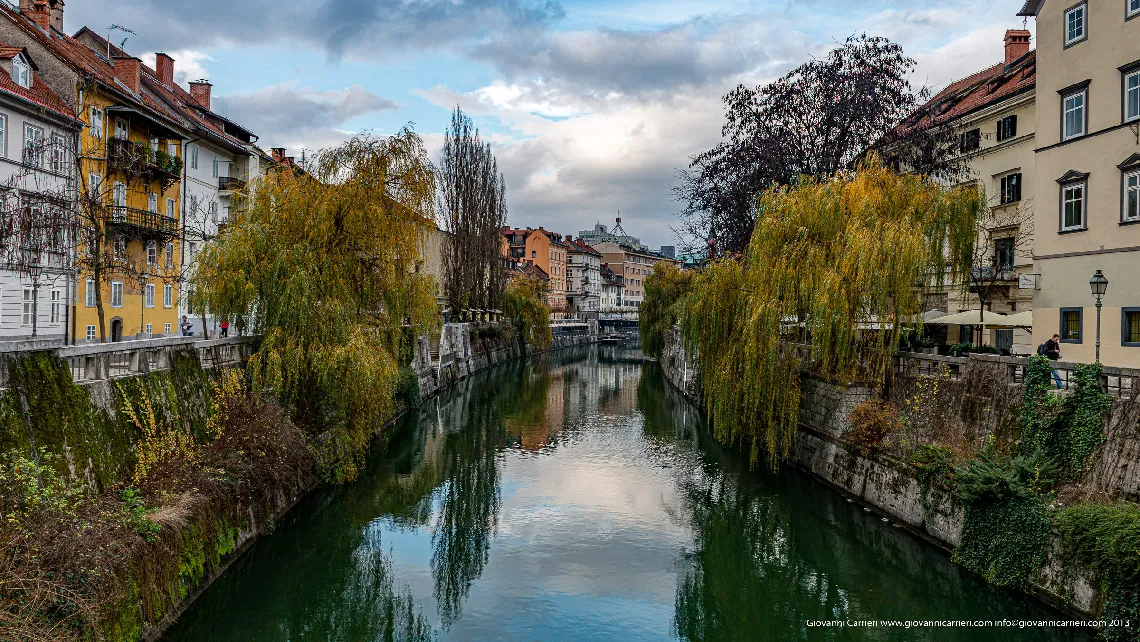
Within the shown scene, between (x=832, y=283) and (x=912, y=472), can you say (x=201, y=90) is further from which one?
(x=912, y=472)

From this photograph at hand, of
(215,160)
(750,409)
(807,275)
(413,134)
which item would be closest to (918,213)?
(807,275)

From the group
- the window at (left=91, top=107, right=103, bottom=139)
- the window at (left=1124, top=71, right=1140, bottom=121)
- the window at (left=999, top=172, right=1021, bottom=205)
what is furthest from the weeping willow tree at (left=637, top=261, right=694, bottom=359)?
the window at (left=91, top=107, right=103, bottom=139)

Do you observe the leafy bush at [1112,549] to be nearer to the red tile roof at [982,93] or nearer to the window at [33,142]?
the red tile roof at [982,93]

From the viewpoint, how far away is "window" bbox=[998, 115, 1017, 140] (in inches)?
1049

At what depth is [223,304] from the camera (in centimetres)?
1798

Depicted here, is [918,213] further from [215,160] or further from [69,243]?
[215,160]

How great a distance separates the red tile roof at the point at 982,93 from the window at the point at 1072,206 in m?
7.64

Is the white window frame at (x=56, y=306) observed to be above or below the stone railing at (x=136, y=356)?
above

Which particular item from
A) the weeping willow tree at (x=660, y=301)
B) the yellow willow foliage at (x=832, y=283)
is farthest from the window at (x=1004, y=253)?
the weeping willow tree at (x=660, y=301)

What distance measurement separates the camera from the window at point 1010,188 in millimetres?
26453

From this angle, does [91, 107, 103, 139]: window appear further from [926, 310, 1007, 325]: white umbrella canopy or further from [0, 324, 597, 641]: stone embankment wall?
[926, 310, 1007, 325]: white umbrella canopy

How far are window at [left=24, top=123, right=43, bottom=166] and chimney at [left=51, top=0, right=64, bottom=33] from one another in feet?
26.8

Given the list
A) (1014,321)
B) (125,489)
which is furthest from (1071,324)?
(125,489)

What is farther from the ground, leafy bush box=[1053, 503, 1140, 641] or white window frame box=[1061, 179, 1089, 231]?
white window frame box=[1061, 179, 1089, 231]
